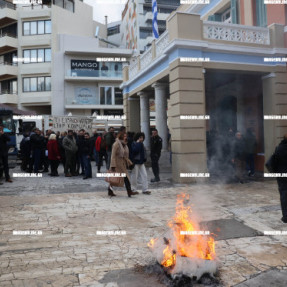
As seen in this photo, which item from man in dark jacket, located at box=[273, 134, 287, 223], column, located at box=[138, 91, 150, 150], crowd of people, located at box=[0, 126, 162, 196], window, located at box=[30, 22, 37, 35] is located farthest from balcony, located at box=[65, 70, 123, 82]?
man in dark jacket, located at box=[273, 134, 287, 223]

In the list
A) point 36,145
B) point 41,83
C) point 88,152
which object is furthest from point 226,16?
point 41,83

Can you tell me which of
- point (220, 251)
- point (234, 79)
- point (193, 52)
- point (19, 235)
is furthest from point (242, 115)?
point (19, 235)

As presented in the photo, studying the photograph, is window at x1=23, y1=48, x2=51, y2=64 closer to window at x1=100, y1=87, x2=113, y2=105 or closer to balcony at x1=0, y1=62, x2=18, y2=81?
balcony at x1=0, y1=62, x2=18, y2=81

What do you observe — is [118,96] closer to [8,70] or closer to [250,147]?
[8,70]

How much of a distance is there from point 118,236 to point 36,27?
33.9m

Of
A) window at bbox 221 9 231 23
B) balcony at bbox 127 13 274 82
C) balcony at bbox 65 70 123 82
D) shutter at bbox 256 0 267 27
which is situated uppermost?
balcony at bbox 65 70 123 82

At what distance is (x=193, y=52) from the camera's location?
394 inches

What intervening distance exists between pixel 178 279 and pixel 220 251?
1225 millimetres

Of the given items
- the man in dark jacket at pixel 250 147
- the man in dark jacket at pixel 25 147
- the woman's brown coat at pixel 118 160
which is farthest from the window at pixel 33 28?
the woman's brown coat at pixel 118 160

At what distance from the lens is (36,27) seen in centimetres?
3341

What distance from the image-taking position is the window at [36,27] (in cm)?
3338

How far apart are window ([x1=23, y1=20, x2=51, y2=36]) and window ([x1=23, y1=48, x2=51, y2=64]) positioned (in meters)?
1.93

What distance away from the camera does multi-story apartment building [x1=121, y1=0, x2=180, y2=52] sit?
45344mm

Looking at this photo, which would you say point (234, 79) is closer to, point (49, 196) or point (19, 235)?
point (49, 196)
